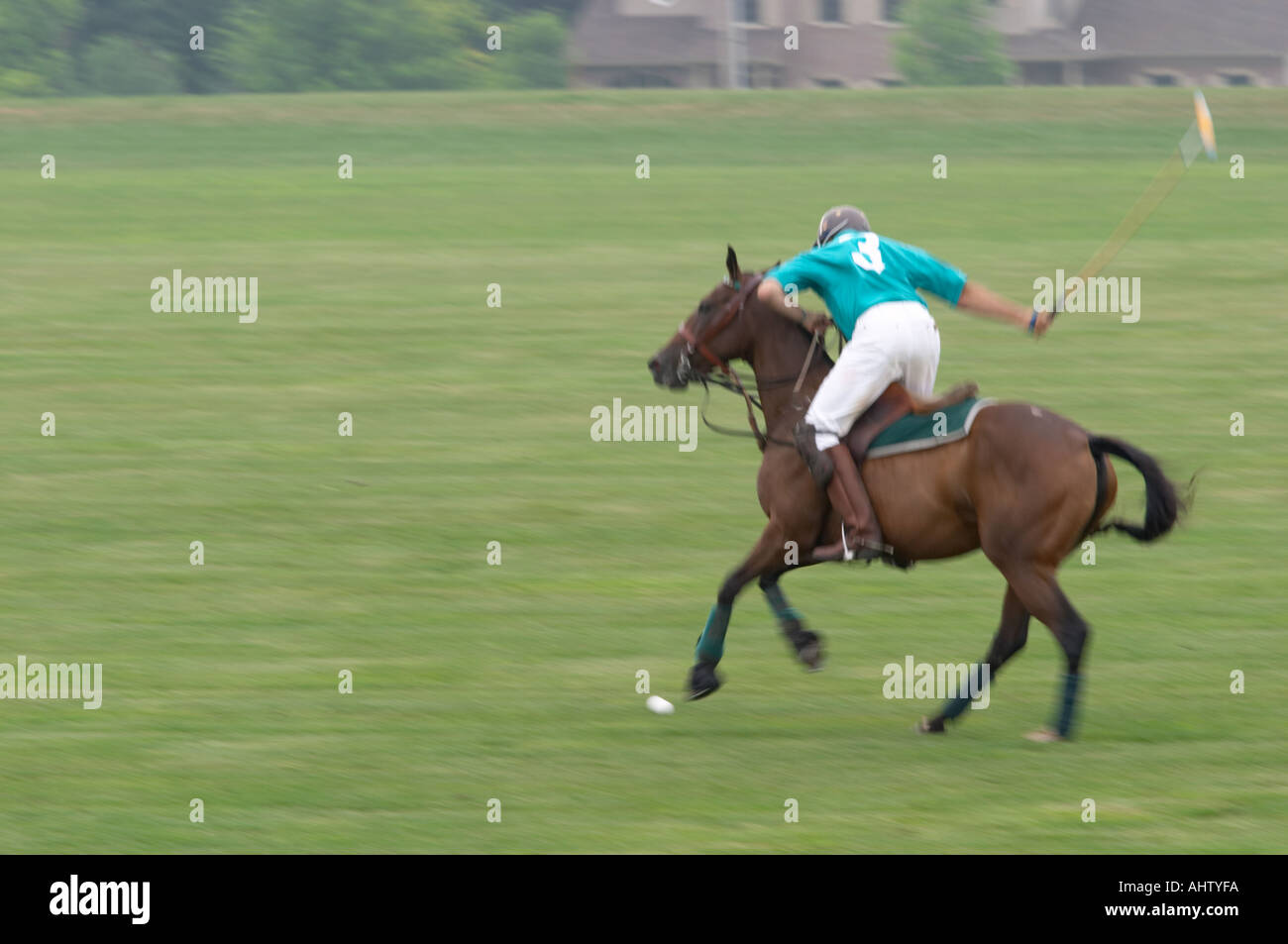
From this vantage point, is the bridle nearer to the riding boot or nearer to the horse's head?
the horse's head

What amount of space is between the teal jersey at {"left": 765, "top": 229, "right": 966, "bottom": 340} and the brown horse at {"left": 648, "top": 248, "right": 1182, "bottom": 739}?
0.34 m

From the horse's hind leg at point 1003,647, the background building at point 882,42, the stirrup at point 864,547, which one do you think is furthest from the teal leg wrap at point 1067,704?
the background building at point 882,42

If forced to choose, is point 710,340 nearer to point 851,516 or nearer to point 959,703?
point 851,516

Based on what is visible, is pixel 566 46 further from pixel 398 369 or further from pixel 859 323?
pixel 859 323

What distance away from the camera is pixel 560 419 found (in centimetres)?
1898

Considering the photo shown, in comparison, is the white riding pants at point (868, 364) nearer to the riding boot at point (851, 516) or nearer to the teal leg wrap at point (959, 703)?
the riding boot at point (851, 516)

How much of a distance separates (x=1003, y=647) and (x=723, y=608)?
53.1 inches

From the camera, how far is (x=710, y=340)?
1055 centimetres

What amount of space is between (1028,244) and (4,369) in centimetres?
1328

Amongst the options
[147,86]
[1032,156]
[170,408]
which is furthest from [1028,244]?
[147,86]

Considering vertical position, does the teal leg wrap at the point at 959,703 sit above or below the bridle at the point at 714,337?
below

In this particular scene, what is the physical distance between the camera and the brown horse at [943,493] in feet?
31.0

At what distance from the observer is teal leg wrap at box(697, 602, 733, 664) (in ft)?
33.8

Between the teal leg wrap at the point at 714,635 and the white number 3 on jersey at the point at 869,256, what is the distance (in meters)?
1.76
